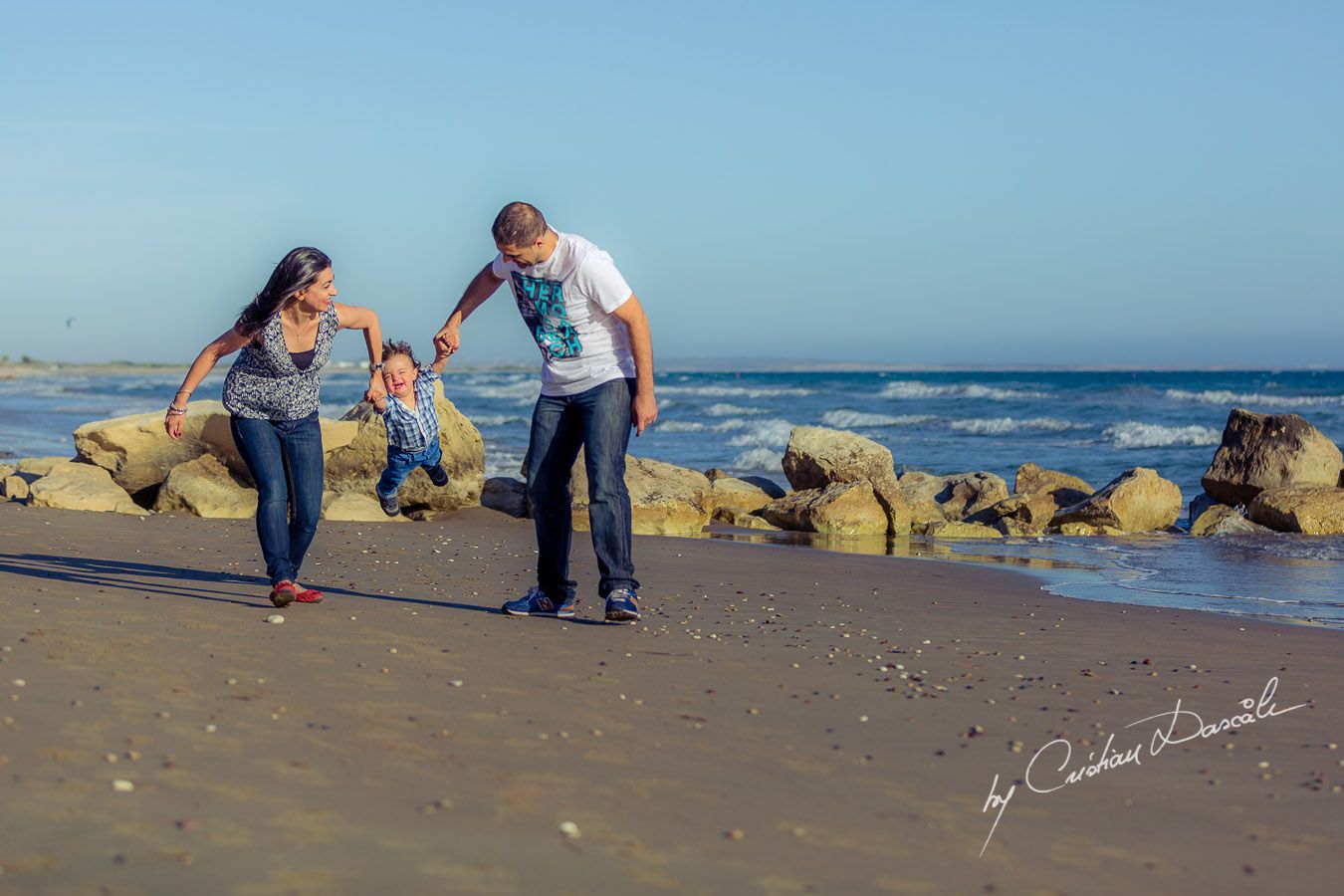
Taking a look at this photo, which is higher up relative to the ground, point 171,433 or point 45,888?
point 171,433

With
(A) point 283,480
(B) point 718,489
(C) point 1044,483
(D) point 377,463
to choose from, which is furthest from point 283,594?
(C) point 1044,483

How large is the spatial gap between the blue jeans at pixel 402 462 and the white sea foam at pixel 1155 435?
2020cm

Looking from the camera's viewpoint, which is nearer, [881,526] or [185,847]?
[185,847]

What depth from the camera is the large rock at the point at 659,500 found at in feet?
36.4

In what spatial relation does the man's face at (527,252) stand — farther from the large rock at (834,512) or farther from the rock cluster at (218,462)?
the large rock at (834,512)

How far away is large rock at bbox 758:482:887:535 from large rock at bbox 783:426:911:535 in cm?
46

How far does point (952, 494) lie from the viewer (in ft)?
47.5

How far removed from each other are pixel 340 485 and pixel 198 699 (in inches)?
310

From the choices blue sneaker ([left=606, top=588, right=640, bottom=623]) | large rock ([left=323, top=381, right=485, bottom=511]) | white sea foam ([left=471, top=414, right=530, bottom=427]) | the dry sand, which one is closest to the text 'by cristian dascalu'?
the dry sand

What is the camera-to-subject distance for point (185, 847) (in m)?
2.74

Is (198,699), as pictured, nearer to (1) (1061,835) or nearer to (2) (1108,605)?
(1) (1061,835)

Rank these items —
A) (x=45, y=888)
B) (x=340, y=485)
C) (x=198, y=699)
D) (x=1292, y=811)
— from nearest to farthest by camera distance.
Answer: (x=45, y=888)
(x=1292, y=811)
(x=198, y=699)
(x=340, y=485)

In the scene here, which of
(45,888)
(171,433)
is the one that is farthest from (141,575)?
(45,888)

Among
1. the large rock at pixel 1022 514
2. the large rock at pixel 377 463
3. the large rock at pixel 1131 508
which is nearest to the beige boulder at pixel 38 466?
the large rock at pixel 377 463
